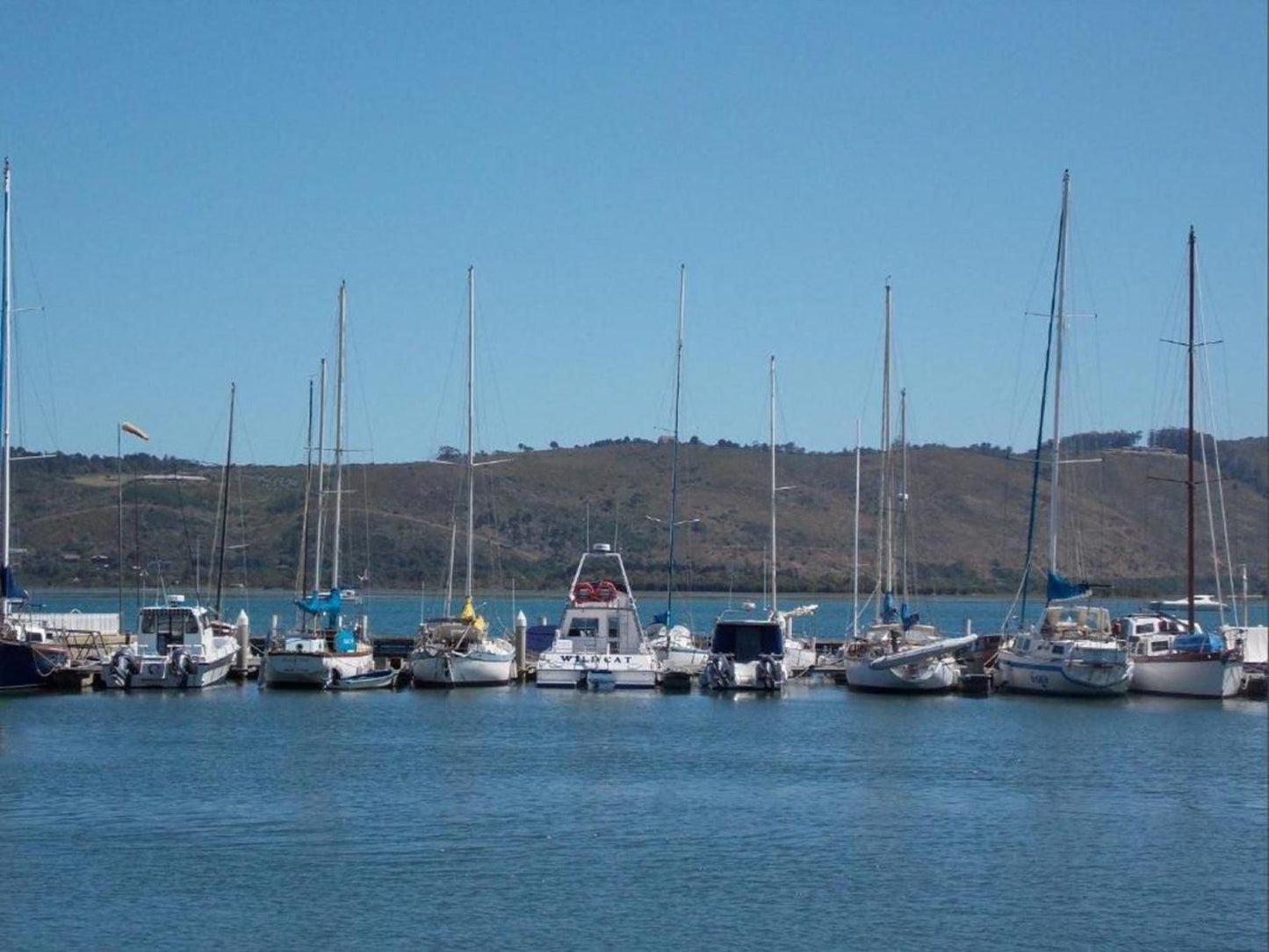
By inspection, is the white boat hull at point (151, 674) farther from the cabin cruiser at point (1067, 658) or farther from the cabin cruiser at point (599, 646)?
the cabin cruiser at point (1067, 658)

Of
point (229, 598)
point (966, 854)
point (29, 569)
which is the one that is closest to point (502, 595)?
point (229, 598)

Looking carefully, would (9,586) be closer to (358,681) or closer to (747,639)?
(358,681)

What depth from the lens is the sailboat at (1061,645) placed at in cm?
5347

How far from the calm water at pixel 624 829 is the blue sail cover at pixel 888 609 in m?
9.17

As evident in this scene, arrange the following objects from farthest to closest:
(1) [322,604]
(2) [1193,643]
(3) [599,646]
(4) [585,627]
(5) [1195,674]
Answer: (1) [322,604] < (4) [585,627] < (3) [599,646] < (2) [1193,643] < (5) [1195,674]

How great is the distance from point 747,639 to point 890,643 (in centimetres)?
451

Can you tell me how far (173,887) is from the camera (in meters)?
26.7

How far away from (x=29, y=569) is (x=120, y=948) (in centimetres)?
13737

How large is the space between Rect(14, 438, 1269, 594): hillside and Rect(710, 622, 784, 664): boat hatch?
83.2 meters

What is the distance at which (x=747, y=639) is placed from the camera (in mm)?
58031

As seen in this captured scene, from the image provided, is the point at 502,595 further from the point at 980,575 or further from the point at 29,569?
the point at 980,575

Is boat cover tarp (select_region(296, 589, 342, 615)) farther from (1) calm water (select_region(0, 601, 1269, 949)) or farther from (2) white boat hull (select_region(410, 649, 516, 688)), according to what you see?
(1) calm water (select_region(0, 601, 1269, 949))

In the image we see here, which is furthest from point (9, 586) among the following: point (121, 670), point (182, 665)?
point (182, 665)

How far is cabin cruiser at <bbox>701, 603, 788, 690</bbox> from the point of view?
5572 cm
